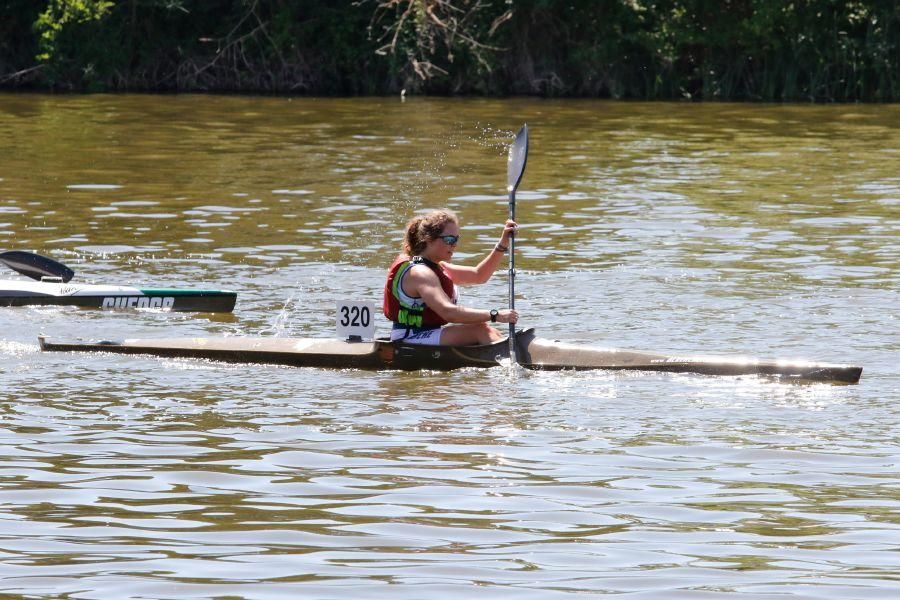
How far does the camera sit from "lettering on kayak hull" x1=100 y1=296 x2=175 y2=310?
36.4ft

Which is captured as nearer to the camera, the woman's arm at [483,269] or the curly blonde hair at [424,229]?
the curly blonde hair at [424,229]

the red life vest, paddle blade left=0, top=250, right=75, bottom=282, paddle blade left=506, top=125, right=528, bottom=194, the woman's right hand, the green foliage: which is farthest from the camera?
the green foliage

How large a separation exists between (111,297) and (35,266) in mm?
804

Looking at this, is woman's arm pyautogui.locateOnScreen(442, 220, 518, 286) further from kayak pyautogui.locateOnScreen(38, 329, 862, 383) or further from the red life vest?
kayak pyautogui.locateOnScreen(38, 329, 862, 383)

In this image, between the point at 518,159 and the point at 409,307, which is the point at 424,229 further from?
the point at 518,159

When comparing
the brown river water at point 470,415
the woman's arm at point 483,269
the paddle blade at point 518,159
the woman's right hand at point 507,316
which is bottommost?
the brown river water at point 470,415

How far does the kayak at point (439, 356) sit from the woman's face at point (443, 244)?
1.76 feet

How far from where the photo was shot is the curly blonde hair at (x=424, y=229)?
9188mm

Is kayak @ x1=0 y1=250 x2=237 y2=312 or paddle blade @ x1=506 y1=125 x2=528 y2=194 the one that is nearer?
paddle blade @ x1=506 y1=125 x2=528 y2=194

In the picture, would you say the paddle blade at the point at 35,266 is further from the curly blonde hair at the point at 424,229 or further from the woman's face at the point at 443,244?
the woman's face at the point at 443,244

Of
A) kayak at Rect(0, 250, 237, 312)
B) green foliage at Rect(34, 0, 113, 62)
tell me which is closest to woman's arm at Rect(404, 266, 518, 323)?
kayak at Rect(0, 250, 237, 312)

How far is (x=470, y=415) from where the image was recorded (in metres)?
8.00

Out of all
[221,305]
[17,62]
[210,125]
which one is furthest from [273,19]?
[221,305]

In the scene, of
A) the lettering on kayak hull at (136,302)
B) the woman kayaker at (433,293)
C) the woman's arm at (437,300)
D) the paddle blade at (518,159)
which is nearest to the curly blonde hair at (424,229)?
the woman kayaker at (433,293)
